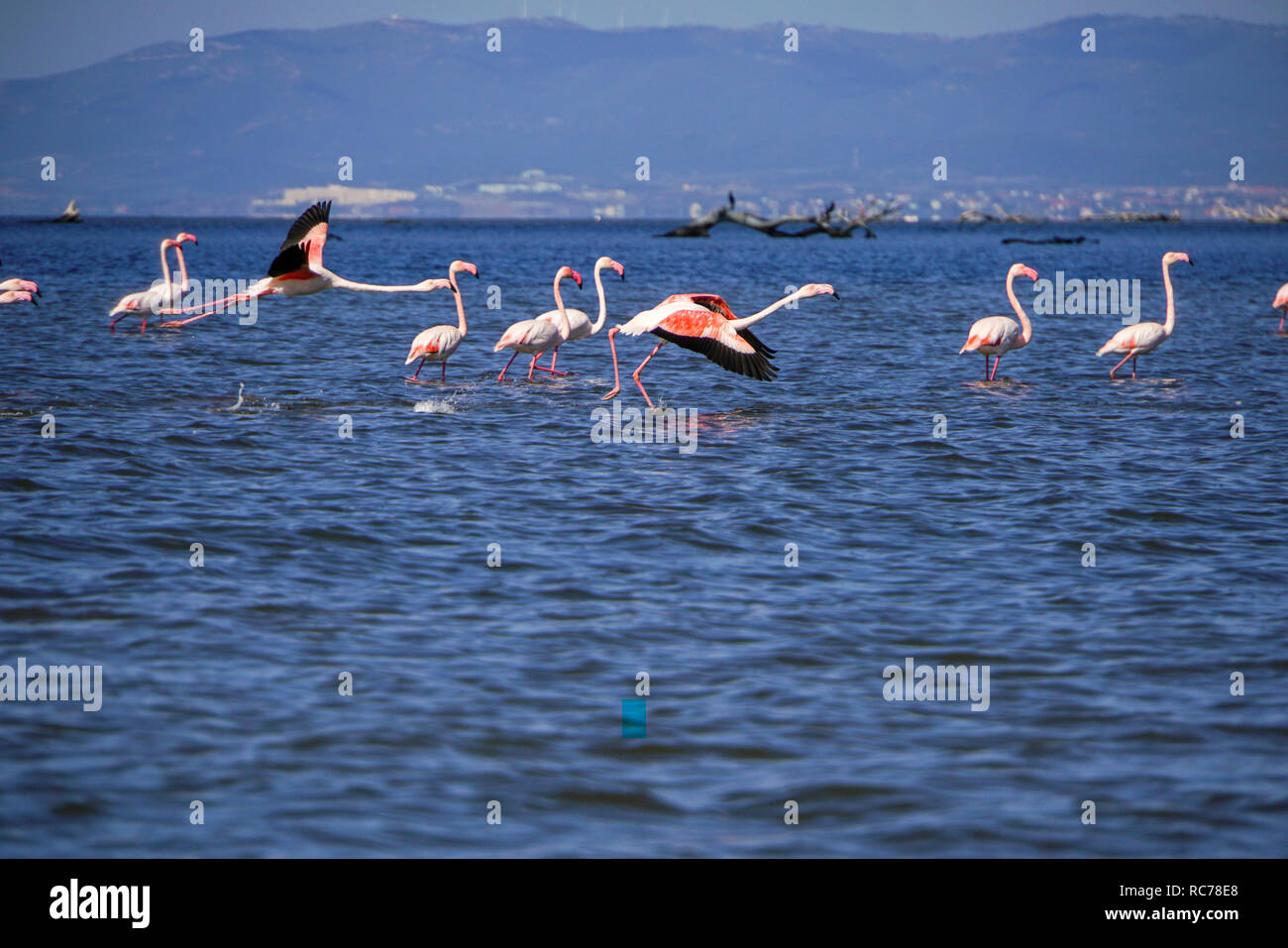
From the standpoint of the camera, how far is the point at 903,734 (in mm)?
6660

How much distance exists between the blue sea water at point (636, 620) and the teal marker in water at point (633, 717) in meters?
0.04

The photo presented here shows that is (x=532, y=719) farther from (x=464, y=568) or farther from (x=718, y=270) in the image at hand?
(x=718, y=270)

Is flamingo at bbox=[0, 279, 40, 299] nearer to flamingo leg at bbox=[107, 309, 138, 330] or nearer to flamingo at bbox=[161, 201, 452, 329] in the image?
flamingo leg at bbox=[107, 309, 138, 330]

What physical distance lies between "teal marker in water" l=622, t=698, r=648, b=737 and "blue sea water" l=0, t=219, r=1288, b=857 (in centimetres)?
4

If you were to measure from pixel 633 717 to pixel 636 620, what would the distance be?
1.64m

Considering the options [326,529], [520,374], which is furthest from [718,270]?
[326,529]

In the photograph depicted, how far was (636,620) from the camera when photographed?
8.36 metres

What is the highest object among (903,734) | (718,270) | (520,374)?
(718,270)

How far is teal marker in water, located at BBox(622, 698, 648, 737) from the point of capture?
6570 mm

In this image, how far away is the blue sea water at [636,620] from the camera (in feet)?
18.9

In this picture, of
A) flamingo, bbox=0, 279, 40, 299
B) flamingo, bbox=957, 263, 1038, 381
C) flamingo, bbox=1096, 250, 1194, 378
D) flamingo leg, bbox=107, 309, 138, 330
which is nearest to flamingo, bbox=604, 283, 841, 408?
flamingo, bbox=957, 263, 1038, 381

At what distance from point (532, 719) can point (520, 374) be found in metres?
14.1

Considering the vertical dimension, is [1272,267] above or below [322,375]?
above

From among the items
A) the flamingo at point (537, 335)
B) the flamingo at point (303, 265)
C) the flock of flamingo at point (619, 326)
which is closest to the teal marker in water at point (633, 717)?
the flock of flamingo at point (619, 326)
